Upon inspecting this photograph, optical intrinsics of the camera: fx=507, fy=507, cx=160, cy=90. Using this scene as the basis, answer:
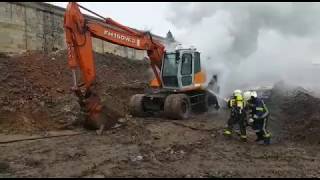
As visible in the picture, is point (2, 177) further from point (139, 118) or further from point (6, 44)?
point (6, 44)

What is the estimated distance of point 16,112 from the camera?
1455cm

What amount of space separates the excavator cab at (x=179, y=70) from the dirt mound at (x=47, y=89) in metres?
A: 1.84

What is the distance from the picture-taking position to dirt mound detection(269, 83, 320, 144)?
13.3 meters

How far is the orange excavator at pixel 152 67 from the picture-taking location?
41.1 feet

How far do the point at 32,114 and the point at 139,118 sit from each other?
127 inches

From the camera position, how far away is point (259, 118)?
1260 centimetres

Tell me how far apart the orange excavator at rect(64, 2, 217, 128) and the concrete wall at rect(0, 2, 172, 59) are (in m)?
5.33

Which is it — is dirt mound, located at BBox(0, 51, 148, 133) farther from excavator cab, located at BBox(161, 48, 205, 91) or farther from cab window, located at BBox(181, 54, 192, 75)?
cab window, located at BBox(181, 54, 192, 75)

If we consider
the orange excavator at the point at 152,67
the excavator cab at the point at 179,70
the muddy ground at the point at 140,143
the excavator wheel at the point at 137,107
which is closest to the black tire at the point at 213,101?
the orange excavator at the point at 152,67

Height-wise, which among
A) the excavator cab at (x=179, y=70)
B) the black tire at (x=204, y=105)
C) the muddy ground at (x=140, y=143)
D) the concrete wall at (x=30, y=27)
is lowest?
the muddy ground at (x=140, y=143)

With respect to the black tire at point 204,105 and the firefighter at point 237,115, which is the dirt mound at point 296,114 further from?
the black tire at point 204,105

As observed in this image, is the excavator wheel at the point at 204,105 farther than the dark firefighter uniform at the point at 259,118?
Yes

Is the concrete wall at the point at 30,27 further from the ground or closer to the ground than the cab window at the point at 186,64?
further from the ground

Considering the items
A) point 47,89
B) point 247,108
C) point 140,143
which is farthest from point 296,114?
point 47,89
